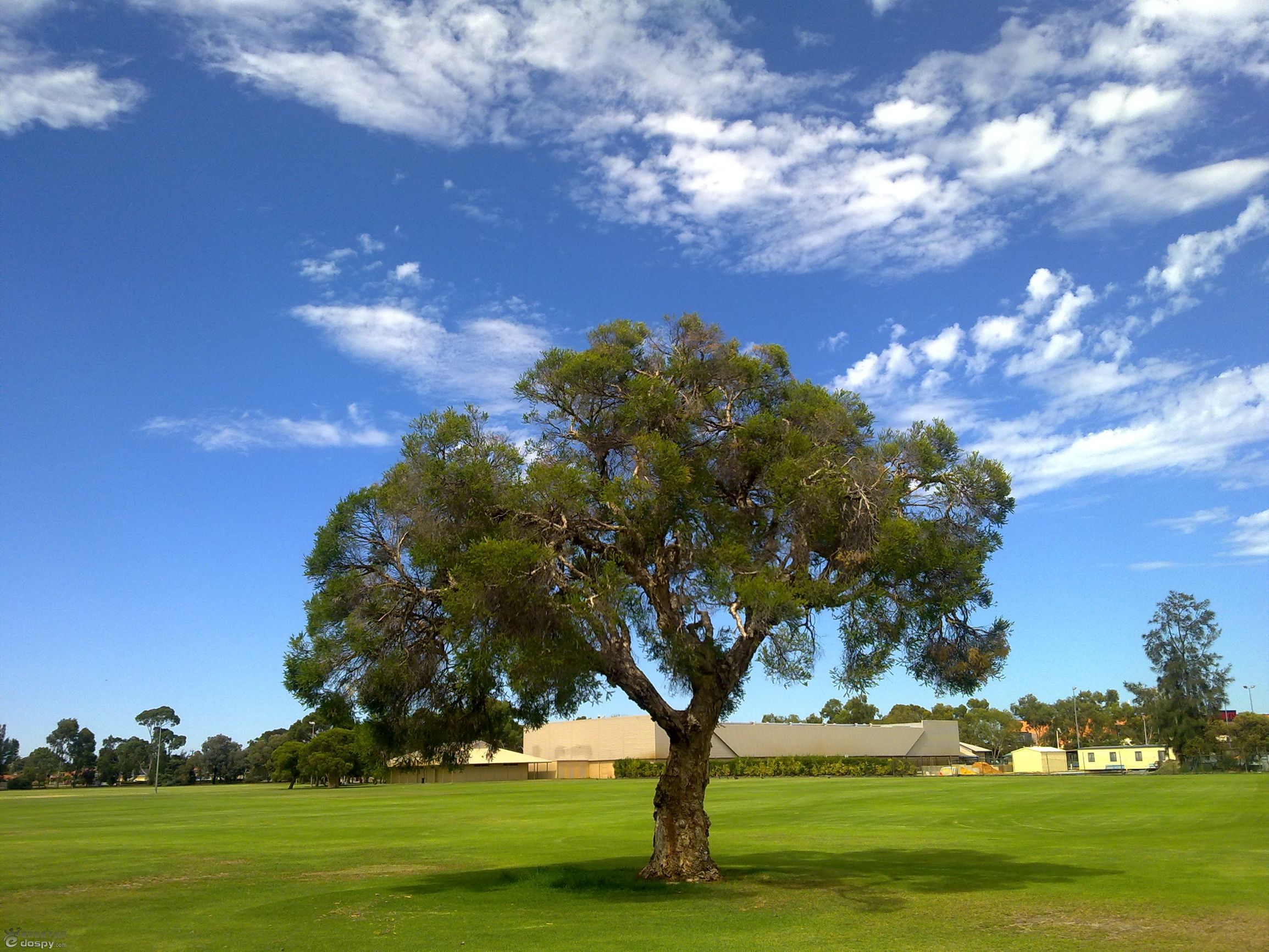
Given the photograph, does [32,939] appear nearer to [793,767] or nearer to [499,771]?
[793,767]

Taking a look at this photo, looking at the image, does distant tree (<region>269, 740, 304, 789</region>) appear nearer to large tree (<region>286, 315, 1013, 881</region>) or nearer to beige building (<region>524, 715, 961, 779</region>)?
beige building (<region>524, 715, 961, 779</region>)

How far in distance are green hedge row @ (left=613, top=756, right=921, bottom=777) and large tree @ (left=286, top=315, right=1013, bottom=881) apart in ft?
279

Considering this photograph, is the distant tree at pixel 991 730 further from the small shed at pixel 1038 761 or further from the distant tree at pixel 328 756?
the distant tree at pixel 328 756

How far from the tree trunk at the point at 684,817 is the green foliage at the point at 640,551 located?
575 mm

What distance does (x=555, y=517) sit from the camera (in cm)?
Answer: 1959

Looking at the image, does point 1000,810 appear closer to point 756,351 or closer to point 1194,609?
point 756,351

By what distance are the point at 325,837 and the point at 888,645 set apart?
29.3 meters

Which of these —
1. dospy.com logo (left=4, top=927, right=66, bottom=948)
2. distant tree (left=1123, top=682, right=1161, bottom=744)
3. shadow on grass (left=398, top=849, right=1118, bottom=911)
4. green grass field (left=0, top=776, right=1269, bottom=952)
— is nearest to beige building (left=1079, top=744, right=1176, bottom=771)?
distant tree (left=1123, top=682, right=1161, bottom=744)

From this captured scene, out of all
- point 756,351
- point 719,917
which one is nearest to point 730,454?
point 756,351

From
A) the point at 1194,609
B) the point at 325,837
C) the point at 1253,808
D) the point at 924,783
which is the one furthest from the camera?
the point at 1194,609

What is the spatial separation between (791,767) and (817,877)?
89.9 metres

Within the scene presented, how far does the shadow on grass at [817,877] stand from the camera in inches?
824

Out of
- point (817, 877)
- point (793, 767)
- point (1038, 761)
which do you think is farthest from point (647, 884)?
point (1038, 761)

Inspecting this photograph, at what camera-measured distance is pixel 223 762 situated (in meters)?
181
